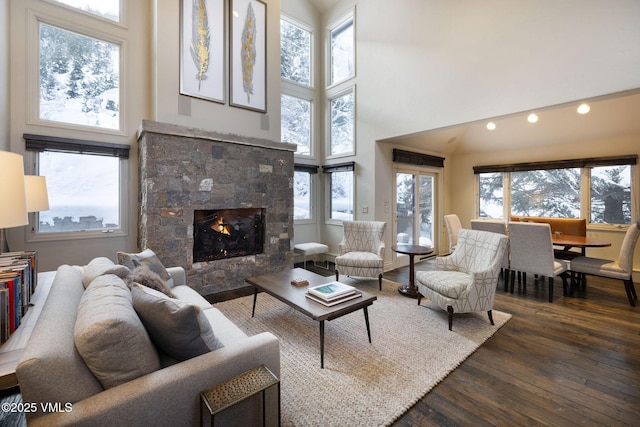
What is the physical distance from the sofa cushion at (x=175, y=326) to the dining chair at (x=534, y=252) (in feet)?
13.7

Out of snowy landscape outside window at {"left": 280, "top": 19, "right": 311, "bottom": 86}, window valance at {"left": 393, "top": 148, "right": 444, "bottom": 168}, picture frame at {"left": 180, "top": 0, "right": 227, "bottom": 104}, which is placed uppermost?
snowy landscape outside window at {"left": 280, "top": 19, "right": 311, "bottom": 86}

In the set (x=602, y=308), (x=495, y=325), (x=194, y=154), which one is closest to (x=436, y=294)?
(x=495, y=325)

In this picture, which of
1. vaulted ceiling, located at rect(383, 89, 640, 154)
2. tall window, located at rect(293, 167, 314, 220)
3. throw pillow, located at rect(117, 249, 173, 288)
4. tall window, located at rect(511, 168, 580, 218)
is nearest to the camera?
throw pillow, located at rect(117, 249, 173, 288)

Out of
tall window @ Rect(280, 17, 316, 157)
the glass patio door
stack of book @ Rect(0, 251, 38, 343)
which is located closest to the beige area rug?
stack of book @ Rect(0, 251, 38, 343)

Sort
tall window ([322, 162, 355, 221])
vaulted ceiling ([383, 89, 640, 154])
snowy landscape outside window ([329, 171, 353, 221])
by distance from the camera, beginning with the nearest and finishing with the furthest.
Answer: vaulted ceiling ([383, 89, 640, 154]) < tall window ([322, 162, 355, 221]) < snowy landscape outside window ([329, 171, 353, 221])

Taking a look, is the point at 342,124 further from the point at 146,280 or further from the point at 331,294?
the point at 146,280

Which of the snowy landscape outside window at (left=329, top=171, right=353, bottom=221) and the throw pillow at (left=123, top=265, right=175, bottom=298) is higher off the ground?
the snowy landscape outside window at (left=329, top=171, right=353, bottom=221)

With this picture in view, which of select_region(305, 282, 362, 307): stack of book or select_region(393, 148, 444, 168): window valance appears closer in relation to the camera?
select_region(305, 282, 362, 307): stack of book

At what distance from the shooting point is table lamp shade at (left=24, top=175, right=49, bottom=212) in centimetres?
248

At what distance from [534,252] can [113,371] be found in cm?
463

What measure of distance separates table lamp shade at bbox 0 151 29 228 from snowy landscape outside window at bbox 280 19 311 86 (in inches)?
205

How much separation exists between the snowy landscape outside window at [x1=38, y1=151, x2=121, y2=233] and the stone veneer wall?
46 cm

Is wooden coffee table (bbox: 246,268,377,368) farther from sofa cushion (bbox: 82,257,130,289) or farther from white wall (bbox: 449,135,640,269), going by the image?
white wall (bbox: 449,135,640,269)

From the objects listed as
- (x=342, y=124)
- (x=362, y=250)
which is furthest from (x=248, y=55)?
(x=362, y=250)
